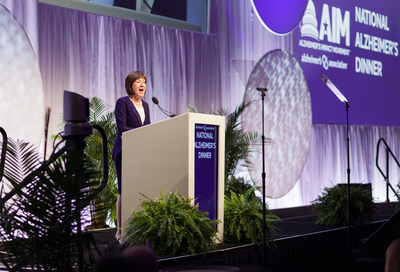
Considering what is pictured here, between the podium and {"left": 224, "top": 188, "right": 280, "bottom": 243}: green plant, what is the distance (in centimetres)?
30

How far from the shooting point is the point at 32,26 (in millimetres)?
7117

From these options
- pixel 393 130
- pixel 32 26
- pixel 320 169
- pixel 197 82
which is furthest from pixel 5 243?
pixel 393 130

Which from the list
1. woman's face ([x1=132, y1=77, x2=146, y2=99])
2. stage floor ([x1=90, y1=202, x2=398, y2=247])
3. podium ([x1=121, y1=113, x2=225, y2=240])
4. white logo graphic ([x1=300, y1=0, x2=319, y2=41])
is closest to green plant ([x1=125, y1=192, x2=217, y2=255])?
podium ([x1=121, y1=113, x2=225, y2=240])

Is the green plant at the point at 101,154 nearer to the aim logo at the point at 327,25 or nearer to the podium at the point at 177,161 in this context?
the podium at the point at 177,161

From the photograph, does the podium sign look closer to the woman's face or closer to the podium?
the podium

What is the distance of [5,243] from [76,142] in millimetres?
480

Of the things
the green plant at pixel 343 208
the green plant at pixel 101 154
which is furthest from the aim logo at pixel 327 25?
the green plant at pixel 101 154

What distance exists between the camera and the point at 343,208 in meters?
7.41

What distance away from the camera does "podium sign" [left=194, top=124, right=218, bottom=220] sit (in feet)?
15.6

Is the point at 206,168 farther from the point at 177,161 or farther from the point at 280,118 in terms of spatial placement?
the point at 280,118

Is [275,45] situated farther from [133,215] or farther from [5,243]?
[5,243]

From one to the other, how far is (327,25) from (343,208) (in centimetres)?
504

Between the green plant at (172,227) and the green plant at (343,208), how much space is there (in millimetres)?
3092

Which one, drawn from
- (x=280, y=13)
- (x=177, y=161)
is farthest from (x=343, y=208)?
(x=280, y=13)
